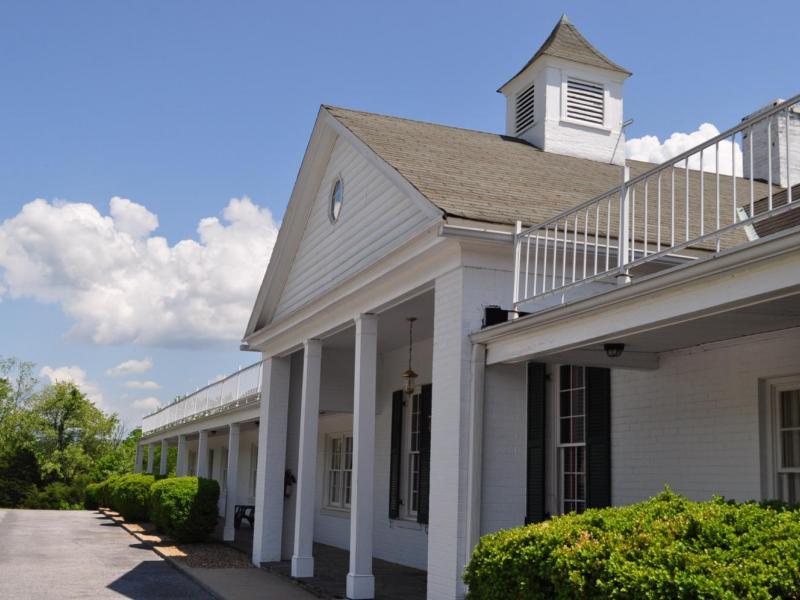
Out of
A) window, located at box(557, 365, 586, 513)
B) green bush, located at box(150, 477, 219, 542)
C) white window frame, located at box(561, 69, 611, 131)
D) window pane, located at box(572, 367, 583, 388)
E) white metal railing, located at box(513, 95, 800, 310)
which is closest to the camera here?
white metal railing, located at box(513, 95, 800, 310)

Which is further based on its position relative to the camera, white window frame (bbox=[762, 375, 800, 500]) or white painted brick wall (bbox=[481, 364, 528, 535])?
white painted brick wall (bbox=[481, 364, 528, 535])

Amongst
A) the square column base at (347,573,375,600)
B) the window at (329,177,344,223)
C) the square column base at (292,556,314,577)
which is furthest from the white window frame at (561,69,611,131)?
the square column base at (347,573,375,600)

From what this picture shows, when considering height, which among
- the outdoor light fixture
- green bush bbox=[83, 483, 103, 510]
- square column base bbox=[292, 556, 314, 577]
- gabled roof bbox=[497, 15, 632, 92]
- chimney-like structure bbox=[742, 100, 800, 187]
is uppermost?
gabled roof bbox=[497, 15, 632, 92]

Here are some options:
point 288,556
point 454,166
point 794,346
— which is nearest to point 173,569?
point 288,556

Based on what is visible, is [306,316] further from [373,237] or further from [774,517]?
[774,517]

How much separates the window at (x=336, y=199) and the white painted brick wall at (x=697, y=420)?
5.64 metres

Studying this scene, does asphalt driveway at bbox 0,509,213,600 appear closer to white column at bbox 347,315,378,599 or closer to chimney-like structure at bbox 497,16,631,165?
white column at bbox 347,315,378,599

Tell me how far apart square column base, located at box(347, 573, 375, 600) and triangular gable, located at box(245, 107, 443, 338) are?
4008 millimetres

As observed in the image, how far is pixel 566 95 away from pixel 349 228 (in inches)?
230

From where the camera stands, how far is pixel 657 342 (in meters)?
8.41

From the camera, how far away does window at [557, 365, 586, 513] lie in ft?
34.7

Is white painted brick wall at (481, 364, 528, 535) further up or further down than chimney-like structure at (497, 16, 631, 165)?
further down

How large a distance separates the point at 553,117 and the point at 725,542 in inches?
488

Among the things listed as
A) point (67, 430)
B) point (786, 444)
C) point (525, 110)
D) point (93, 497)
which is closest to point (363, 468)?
point (786, 444)
